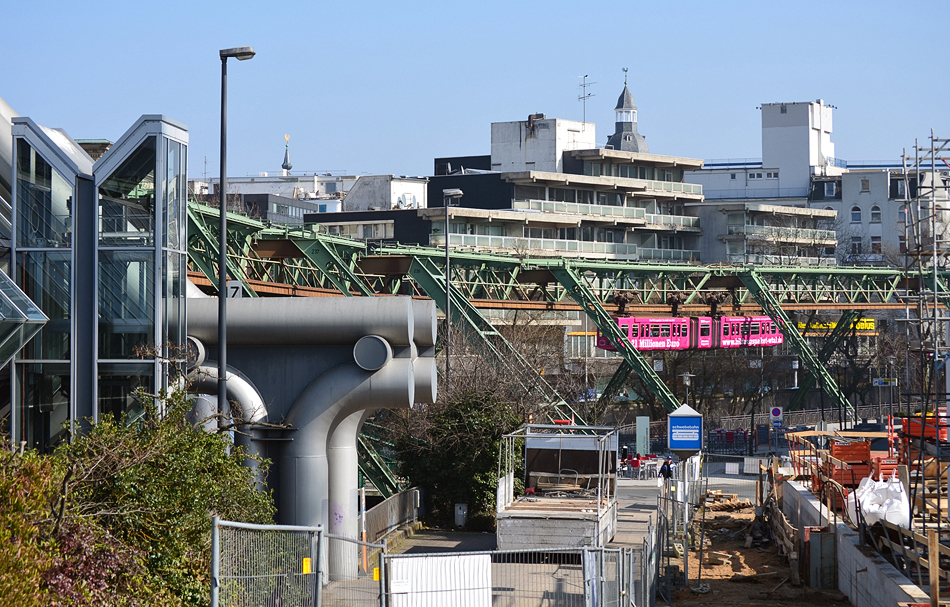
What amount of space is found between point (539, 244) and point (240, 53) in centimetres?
6590

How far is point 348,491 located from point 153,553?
9.63 m

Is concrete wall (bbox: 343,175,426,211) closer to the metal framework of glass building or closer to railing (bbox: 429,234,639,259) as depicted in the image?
railing (bbox: 429,234,639,259)

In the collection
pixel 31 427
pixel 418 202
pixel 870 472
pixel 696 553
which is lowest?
pixel 696 553

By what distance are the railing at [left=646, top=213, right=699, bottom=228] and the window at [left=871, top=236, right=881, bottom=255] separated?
1750cm

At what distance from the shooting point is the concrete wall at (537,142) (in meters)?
100

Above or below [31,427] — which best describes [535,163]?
above

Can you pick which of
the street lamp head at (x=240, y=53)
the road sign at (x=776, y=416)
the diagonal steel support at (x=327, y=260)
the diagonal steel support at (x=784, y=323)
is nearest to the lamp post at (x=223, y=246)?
the street lamp head at (x=240, y=53)

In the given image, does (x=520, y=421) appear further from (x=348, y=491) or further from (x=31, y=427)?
(x=31, y=427)

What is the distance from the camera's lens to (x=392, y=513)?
27969 millimetres

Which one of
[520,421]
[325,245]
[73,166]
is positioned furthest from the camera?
[325,245]

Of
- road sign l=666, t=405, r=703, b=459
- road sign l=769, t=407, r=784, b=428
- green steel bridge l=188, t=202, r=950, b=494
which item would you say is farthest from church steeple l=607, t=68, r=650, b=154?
road sign l=666, t=405, r=703, b=459

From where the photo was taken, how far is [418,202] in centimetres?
10194

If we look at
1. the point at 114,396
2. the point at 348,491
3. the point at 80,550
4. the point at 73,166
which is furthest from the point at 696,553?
the point at 80,550

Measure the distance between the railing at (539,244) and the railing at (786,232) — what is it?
1129 cm
